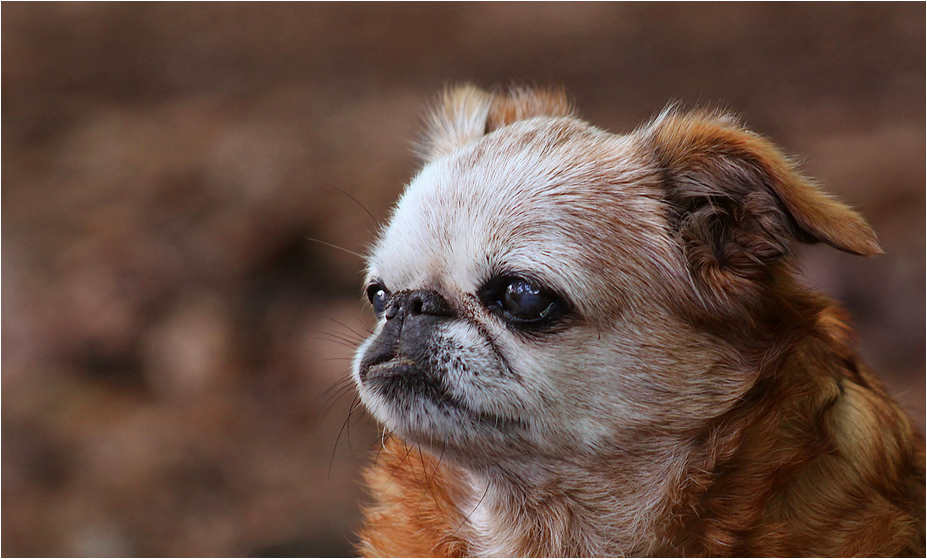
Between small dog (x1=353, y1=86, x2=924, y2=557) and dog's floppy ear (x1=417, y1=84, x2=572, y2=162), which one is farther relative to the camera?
dog's floppy ear (x1=417, y1=84, x2=572, y2=162)

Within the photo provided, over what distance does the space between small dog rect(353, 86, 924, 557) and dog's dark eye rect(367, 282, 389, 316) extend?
10 cm

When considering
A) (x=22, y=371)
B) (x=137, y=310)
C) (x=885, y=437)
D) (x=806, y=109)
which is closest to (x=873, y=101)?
(x=806, y=109)

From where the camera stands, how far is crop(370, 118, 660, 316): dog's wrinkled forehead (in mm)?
1918

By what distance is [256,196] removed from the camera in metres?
6.85

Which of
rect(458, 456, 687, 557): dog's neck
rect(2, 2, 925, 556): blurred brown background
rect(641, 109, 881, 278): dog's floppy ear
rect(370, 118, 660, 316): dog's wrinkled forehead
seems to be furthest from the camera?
rect(2, 2, 925, 556): blurred brown background

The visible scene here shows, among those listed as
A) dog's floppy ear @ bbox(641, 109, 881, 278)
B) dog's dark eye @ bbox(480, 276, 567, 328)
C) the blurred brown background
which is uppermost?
dog's floppy ear @ bbox(641, 109, 881, 278)

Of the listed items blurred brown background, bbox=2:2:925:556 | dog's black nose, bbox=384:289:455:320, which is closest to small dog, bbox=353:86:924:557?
dog's black nose, bbox=384:289:455:320

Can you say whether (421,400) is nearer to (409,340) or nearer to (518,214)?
(409,340)

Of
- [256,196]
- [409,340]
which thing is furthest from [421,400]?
[256,196]

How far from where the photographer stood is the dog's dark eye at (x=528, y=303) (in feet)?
6.20

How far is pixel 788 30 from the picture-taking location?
6.84m

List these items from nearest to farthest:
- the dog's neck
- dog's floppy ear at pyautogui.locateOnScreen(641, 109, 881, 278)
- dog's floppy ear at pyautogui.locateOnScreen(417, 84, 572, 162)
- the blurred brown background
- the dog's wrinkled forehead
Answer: dog's floppy ear at pyautogui.locateOnScreen(641, 109, 881, 278) < the dog's wrinkled forehead < the dog's neck < dog's floppy ear at pyautogui.locateOnScreen(417, 84, 572, 162) < the blurred brown background

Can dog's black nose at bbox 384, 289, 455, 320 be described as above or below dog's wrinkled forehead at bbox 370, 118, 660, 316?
below

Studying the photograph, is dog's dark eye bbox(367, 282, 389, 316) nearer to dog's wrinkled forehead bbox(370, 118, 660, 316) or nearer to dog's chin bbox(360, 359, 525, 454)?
dog's wrinkled forehead bbox(370, 118, 660, 316)
